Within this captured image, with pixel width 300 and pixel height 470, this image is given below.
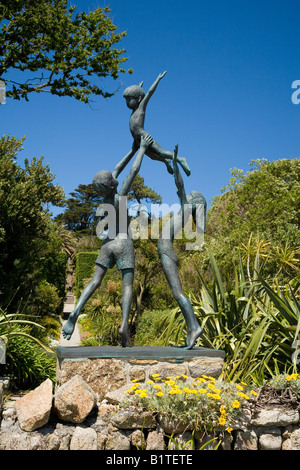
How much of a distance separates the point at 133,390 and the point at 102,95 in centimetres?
996

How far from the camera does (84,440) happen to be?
3.51 meters

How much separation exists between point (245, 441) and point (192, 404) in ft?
2.02

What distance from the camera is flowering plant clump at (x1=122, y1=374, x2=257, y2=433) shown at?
11.8 ft

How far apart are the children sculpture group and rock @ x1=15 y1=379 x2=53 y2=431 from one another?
88 centimetres

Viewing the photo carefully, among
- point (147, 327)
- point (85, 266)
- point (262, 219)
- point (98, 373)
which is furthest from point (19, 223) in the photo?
point (85, 266)

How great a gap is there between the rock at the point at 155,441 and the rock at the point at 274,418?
824mm

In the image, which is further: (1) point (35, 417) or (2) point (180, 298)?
(2) point (180, 298)

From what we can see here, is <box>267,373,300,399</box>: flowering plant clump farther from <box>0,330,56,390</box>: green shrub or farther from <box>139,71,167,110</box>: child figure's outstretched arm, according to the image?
<box>139,71,167,110</box>: child figure's outstretched arm

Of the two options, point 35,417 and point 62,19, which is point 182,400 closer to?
point 35,417

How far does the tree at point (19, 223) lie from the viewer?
927 centimetres

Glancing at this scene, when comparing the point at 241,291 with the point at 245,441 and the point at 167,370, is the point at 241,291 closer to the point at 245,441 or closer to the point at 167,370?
the point at 167,370
